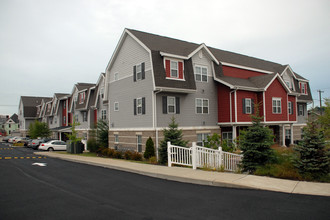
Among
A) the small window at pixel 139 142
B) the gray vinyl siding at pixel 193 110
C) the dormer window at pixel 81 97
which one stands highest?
the dormer window at pixel 81 97

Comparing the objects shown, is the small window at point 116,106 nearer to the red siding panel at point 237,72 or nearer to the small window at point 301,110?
the red siding panel at point 237,72

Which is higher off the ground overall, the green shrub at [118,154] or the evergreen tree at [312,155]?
the evergreen tree at [312,155]

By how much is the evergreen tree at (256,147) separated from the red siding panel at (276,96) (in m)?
12.8

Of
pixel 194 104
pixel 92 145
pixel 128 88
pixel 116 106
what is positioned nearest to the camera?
pixel 194 104

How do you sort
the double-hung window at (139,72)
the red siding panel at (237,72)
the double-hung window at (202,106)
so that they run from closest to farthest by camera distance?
the double-hung window at (139,72), the double-hung window at (202,106), the red siding panel at (237,72)

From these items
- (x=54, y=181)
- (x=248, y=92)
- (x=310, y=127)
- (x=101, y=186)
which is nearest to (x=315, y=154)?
(x=310, y=127)

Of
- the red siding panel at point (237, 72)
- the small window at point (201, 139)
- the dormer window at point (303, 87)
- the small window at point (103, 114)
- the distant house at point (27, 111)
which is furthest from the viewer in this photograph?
the distant house at point (27, 111)

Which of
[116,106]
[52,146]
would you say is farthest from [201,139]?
[52,146]

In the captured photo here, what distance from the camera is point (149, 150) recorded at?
813 inches

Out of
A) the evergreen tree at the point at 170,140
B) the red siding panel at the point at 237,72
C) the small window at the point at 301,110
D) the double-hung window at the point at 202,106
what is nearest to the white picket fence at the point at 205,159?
the evergreen tree at the point at 170,140

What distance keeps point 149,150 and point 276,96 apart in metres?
14.1

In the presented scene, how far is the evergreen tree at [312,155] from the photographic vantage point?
33.8ft

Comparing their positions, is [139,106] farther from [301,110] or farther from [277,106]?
[301,110]

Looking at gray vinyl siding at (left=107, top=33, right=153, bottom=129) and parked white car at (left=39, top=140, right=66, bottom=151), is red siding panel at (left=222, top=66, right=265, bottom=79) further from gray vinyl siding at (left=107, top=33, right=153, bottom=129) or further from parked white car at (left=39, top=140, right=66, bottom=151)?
parked white car at (left=39, top=140, right=66, bottom=151)
